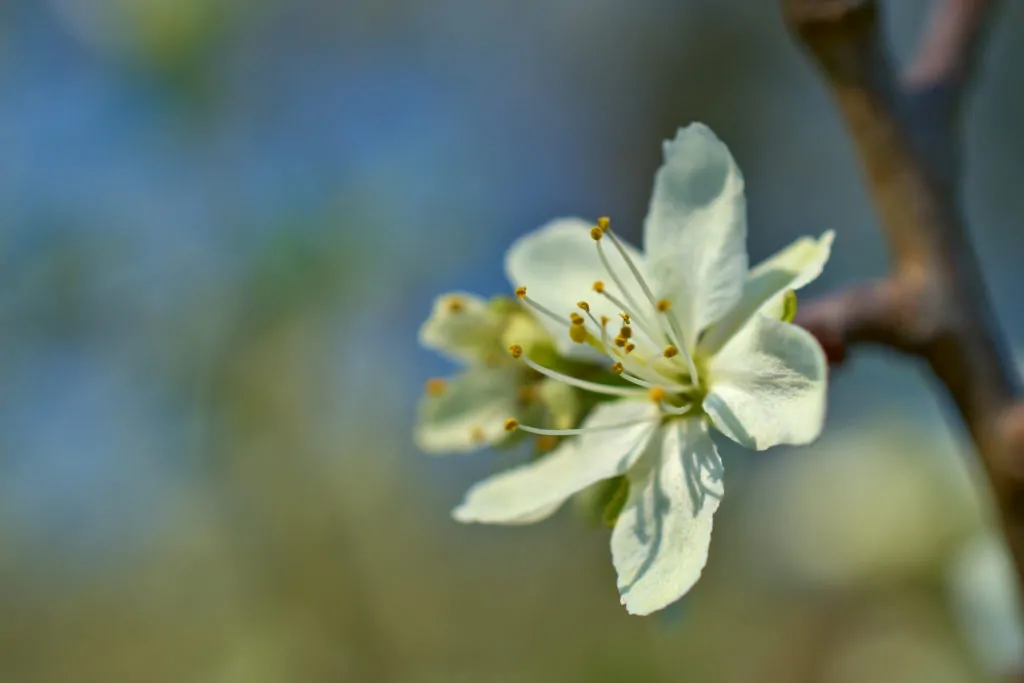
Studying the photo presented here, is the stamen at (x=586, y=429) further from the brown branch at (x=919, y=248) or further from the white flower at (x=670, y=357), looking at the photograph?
the brown branch at (x=919, y=248)

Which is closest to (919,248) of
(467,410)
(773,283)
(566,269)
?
(773,283)

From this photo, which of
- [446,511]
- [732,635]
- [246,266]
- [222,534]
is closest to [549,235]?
[246,266]

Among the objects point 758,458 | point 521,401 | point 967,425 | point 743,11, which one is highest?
point 743,11

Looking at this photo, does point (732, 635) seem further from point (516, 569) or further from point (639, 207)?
point (639, 207)

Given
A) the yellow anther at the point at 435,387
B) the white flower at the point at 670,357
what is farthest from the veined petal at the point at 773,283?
the yellow anther at the point at 435,387

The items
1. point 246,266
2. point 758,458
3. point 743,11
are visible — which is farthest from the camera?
point 743,11

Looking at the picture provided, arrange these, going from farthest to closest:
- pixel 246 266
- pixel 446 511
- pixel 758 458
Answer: pixel 758 458
pixel 446 511
pixel 246 266

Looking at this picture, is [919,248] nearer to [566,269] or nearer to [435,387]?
[566,269]

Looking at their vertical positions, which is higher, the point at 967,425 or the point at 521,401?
the point at 521,401
